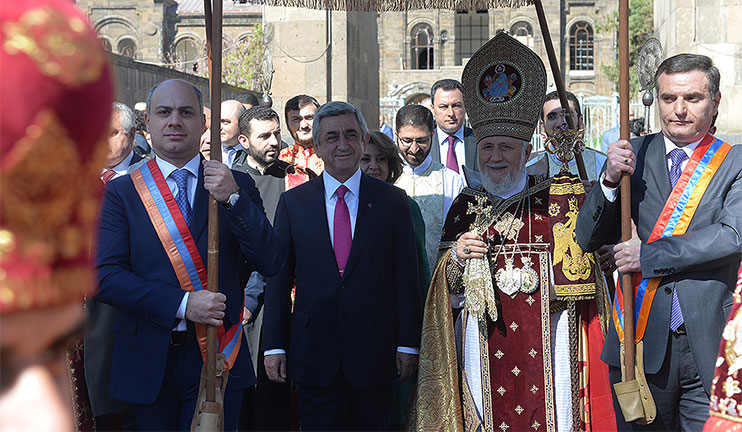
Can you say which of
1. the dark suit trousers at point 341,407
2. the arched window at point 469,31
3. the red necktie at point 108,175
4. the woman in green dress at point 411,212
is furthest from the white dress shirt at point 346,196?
the arched window at point 469,31

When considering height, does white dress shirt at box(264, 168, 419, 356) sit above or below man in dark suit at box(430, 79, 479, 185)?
below

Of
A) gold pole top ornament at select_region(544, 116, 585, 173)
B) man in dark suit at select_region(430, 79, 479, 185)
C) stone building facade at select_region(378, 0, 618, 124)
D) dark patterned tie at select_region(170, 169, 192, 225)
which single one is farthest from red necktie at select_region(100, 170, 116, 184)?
stone building facade at select_region(378, 0, 618, 124)

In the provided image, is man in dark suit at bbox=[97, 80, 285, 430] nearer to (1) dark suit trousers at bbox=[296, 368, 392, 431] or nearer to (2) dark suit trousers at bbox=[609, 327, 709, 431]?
(1) dark suit trousers at bbox=[296, 368, 392, 431]

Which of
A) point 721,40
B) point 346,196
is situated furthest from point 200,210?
point 721,40

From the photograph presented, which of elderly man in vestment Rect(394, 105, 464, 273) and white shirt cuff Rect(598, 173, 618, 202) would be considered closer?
white shirt cuff Rect(598, 173, 618, 202)

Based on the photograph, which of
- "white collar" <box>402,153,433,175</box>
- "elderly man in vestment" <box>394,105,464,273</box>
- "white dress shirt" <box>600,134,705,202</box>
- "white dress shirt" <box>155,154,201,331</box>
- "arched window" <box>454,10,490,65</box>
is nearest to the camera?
"white dress shirt" <box>600,134,705,202</box>

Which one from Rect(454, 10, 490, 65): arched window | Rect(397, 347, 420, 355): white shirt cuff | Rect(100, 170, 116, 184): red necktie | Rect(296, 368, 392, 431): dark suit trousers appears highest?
Rect(454, 10, 490, 65): arched window

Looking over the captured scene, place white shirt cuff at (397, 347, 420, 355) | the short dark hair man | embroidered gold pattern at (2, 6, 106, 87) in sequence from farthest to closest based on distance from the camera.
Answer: the short dark hair man → white shirt cuff at (397, 347, 420, 355) → embroidered gold pattern at (2, 6, 106, 87)

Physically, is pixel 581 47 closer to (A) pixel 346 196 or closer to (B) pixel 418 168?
(B) pixel 418 168

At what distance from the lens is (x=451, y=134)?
674 cm

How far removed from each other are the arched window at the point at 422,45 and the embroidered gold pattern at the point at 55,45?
55.2 meters

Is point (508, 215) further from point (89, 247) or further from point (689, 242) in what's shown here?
point (89, 247)

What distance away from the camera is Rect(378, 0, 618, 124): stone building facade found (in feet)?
173

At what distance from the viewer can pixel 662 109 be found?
378 centimetres
